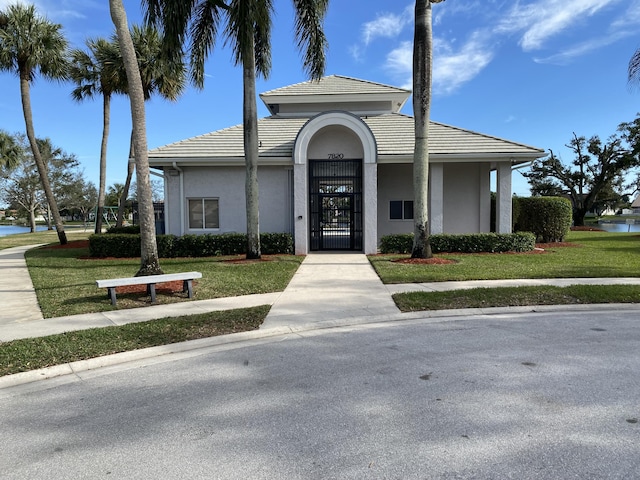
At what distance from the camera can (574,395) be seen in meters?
3.96

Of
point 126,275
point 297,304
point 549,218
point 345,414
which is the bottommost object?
point 345,414

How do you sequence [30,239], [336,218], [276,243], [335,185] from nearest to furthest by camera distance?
[276,243] < [335,185] < [336,218] < [30,239]

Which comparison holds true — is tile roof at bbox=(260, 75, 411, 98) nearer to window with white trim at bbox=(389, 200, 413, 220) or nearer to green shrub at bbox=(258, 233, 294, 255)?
window with white trim at bbox=(389, 200, 413, 220)

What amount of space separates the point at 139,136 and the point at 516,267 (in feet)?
33.1

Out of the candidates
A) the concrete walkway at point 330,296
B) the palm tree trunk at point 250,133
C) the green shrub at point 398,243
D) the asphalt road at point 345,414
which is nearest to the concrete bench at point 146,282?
the concrete walkway at point 330,296

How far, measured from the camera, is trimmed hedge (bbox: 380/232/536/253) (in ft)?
50.5

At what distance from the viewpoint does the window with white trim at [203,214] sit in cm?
1773

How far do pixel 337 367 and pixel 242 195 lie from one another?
44.2ft

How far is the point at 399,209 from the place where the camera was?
18875mm

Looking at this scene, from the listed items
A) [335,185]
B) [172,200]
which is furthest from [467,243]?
[172,200]

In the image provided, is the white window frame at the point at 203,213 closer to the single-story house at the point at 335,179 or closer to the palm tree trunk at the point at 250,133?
the single-story house at the point at 335,179

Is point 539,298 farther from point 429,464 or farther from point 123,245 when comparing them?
point 123,245

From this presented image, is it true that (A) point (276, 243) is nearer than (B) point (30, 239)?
Yes

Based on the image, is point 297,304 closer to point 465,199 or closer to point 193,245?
point 193,245
